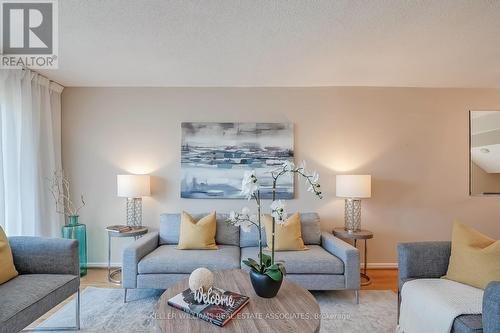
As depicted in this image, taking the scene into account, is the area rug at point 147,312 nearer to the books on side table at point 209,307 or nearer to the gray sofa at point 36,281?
the gray sofa at point 36,281

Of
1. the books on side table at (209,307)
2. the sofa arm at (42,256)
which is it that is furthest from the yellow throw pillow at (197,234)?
the books on side table at (209,307)

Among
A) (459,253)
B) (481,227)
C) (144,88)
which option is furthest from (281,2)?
(481,227)

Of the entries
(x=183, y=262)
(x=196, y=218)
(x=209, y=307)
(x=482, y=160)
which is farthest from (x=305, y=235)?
(x=482, y=160)

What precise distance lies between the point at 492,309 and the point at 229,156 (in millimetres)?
2742

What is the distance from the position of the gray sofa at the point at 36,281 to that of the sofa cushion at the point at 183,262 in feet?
1.94

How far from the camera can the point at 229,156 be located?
3.50 m

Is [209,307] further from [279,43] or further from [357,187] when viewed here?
[357,187]

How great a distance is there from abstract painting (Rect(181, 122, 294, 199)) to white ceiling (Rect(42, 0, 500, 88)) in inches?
23.5

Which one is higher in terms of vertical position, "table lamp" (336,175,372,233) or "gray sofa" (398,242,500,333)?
"table lamp" (336,175,372,233)

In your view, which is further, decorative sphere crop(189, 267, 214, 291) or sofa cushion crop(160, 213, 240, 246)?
sofa cushion crop(160, 213, 240, 246)

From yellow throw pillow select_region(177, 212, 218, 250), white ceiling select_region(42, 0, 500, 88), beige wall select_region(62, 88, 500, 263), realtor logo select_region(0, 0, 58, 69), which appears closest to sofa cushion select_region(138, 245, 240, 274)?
yellow throw pillow select_region(177, 212, 218, 250)

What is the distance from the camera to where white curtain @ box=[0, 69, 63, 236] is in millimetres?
2768

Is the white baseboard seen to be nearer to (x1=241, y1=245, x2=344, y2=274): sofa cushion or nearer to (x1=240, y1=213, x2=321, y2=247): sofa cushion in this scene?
(x1=240, y1=213, x2=321, y2=247): sofa cushion

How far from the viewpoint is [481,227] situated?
11.8 feet
